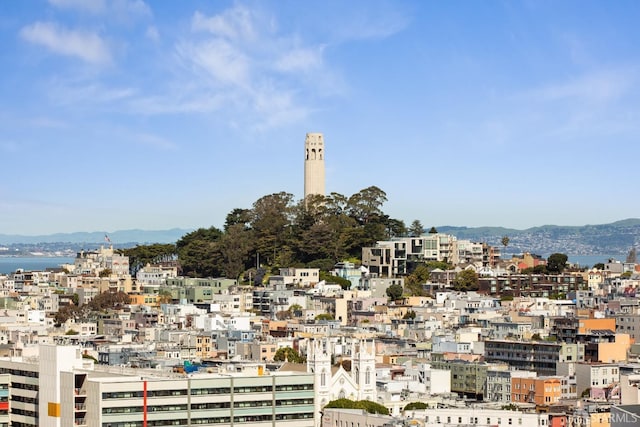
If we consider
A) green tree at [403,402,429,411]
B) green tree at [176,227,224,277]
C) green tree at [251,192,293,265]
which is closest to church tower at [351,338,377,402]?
green tree at [403,402,429,411]

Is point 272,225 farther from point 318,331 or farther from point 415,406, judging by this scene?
point 415,406

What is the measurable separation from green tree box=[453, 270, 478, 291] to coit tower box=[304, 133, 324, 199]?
13.5 m

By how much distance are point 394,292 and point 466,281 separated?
4372 millimetres

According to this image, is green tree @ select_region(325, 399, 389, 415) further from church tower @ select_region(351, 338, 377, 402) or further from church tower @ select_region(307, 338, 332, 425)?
church tower @ select_region(351, 338, 377, 402)

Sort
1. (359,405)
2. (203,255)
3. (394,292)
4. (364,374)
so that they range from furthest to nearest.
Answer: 1. (203,255)
2. (394,292)
3. (364,374)
4. (359,405)

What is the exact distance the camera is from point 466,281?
84.4m

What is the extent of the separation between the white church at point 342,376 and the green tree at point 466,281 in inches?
1195

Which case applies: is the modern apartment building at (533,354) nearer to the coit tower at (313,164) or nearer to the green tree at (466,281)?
the green tree at (466,281)

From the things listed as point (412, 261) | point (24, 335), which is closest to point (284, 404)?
point (24, 335)

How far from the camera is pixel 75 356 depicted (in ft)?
138

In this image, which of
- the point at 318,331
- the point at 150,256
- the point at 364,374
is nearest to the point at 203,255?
the point at 150,256

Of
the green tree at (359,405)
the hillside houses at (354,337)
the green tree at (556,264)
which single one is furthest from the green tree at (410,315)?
the green tree at (359,405)

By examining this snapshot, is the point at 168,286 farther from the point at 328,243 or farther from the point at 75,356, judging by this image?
the point at 75,356

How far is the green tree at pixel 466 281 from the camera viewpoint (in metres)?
84.2
